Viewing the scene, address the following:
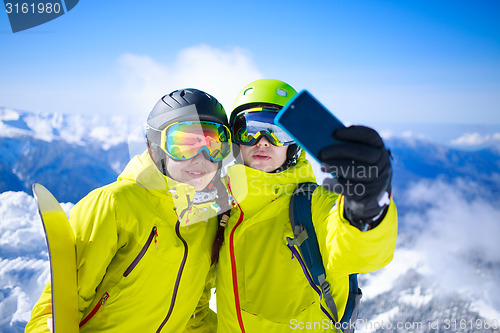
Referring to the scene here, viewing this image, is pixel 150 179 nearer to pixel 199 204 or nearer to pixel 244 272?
pixel 199 204

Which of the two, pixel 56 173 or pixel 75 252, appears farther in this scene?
pixel 56 173

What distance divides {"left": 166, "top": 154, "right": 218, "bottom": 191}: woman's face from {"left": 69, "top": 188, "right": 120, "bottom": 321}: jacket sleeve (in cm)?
60

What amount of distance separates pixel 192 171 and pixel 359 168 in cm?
169

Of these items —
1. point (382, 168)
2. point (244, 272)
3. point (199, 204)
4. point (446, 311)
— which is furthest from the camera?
point (446, 311)

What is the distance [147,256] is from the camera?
2.16 metres

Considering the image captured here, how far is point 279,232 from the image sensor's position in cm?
227

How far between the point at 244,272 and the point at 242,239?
27cm

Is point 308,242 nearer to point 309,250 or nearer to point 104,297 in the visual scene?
point 309,250

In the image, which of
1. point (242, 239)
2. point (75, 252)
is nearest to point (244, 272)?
point (242, 239)

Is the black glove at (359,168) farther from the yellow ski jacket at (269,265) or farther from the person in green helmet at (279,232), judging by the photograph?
the yellow ski jacket at (269,265)

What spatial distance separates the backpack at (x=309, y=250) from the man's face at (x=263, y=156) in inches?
19.3

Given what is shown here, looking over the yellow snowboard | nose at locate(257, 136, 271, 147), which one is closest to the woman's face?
nose at locate(257, 136, 271, 147)

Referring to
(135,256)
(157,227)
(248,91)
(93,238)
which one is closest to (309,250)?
(157,227)

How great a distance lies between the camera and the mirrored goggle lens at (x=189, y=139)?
2.54 m
